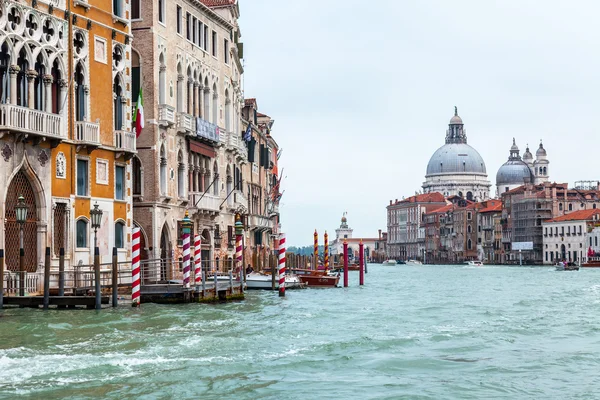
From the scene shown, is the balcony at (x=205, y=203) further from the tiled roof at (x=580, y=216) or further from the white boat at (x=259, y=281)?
the tiled roof at (x=580, y=216)

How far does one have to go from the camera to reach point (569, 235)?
12219cm

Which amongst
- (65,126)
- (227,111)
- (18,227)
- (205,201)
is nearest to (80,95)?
(65,126)

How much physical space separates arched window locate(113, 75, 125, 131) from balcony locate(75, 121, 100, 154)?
1748mm

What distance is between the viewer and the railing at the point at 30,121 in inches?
914

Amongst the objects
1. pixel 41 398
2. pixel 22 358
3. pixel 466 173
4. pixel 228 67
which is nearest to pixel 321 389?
pixel 41 398

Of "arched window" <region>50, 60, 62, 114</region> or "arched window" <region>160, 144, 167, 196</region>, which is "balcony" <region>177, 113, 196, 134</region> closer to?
"arched window" <region>160, 144, 167, 196</region>

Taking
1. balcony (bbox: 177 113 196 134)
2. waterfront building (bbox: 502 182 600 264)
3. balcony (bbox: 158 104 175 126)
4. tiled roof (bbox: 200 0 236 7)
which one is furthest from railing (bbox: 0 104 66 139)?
waterfront building (bbox: 502 182 600 264)

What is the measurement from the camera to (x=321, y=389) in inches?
521

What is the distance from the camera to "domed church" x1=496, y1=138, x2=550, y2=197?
169750 mm

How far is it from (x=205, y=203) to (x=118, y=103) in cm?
730

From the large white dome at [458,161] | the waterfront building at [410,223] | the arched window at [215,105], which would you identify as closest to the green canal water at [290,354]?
the arched window at [215,105]

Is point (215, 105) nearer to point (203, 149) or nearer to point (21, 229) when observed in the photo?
point (203, 149)

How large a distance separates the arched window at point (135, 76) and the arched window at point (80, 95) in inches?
155

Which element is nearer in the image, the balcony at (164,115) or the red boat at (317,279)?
the balcony at (164,115)
